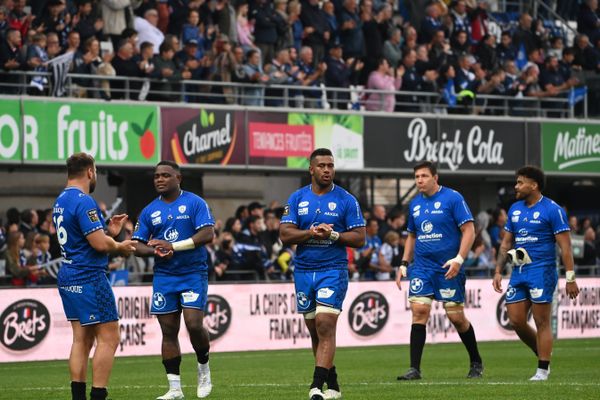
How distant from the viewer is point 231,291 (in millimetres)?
23500

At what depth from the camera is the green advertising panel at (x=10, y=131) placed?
80.8ft

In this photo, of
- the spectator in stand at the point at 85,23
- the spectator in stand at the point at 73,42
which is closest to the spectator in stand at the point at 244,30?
the spectator in stand at the point at 85,23

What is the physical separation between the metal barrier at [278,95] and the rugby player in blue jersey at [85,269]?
41.8 feet

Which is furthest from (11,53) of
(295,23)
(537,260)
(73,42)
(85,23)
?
(537,260)

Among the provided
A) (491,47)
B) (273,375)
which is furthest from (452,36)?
(273,375)

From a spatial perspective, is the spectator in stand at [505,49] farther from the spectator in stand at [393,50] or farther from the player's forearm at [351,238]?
the player's forearm at [351,238]

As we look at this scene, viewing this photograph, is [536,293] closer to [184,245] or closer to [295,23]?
[184,245]

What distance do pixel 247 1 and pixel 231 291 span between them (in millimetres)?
8089

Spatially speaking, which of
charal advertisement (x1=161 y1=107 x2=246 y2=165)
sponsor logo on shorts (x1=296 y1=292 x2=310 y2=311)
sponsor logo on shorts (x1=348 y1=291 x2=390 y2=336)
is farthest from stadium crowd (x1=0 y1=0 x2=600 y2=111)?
sponsor logo on shorts (x1=296 y1=292 x2=310 y2=311)

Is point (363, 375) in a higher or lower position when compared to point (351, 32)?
lower

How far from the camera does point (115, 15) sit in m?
26.3

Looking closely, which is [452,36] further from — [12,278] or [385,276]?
[12,278]

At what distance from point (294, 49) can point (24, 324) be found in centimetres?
961

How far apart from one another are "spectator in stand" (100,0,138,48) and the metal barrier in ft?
3.28
